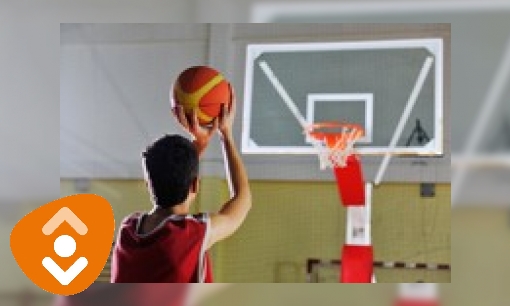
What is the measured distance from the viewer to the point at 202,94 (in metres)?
2.07

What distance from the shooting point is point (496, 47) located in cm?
205

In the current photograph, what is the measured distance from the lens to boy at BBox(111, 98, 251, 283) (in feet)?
6.71

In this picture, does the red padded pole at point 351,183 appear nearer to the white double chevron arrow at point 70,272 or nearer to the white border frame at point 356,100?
the white border frame at point 356,100

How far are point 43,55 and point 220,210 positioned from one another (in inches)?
29.0

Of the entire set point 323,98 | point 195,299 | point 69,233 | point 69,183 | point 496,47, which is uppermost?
point 496,47

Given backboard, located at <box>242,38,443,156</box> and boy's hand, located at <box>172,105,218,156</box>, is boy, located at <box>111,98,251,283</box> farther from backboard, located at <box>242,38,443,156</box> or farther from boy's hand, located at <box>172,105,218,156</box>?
backboard, located at <box>242,38,443,156</box>

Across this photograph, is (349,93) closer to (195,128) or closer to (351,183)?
(351,183)

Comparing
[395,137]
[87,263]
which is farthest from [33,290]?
[395,137]

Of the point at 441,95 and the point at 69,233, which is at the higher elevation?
the point at 441,95

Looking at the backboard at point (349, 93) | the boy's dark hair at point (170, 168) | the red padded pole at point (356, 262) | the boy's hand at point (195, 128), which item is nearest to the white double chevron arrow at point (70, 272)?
the boy's dark hair at point (170, 168)

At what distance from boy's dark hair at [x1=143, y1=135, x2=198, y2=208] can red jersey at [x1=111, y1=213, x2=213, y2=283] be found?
78 millimetres

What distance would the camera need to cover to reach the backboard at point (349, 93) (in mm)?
2035

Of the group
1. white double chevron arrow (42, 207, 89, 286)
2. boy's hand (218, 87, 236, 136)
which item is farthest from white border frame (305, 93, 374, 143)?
white double chevron arrow (42, 207, 89, 286)

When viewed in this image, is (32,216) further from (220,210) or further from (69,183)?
(220,210)
